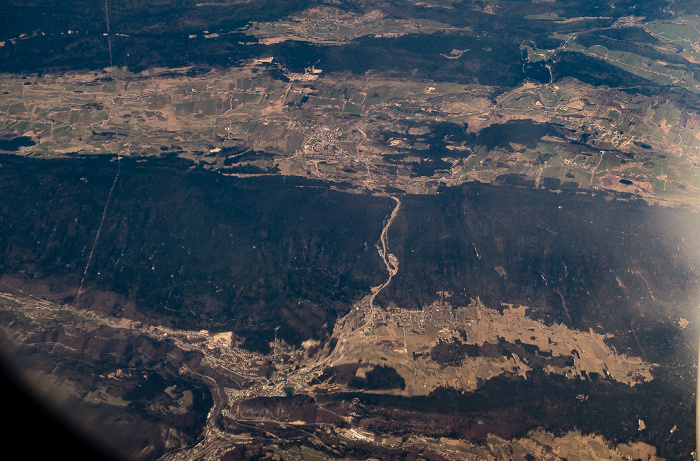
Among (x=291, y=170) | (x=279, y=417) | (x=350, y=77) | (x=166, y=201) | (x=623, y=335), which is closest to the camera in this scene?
(x=279, y=417)

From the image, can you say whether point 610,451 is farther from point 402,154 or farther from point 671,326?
point 402,154

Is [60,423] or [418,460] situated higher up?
[60,423]

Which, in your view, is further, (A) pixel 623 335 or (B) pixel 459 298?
(B) pixel 459 298

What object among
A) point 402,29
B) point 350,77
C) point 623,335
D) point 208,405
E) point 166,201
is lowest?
point 208,405

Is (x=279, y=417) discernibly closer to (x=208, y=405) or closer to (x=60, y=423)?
(x=208, y=405)

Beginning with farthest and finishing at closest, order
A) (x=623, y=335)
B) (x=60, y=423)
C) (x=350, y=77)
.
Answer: (x=350, y=77) → (x=623, y=335) → (x=60, y=423)

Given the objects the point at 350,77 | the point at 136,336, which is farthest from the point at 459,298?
the point at 350,77
